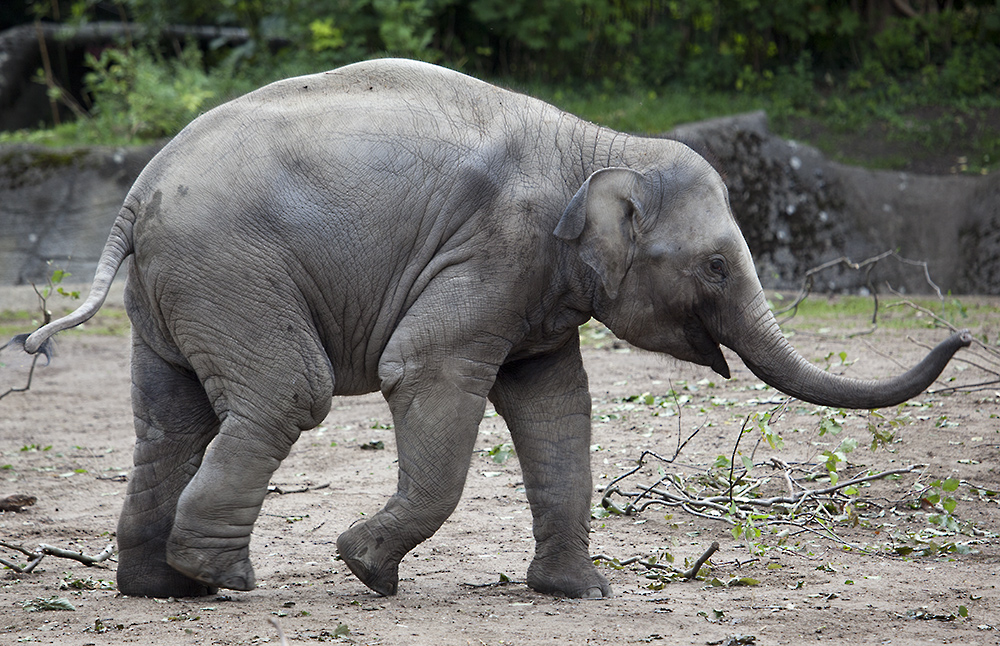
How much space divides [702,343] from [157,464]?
2284 mm

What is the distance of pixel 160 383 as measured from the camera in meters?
4.56

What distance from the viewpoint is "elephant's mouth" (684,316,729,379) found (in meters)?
4.61

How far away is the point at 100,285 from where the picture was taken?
427cm

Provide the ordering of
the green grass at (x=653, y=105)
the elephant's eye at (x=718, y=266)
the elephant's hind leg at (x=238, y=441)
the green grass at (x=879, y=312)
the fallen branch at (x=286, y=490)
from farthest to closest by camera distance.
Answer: the green grass at (x=653, y=105)
the green grass at (x=879, y=312)
the fallen branch at (x=286, y=490)
the elephant's eye at (x=718, y=266)
the elephant's hind leg at (x=238, y=441)

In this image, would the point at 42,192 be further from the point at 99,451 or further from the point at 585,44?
the point at 585,44

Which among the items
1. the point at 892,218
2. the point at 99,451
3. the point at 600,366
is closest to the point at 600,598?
the point at 99,451

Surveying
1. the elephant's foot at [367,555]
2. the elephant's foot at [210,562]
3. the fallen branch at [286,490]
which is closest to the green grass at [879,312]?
the fallen branch at [286,490]

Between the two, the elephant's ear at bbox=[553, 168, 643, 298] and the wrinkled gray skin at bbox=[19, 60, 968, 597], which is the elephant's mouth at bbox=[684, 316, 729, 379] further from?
the elephant's ear at bbox=[553, 168, 643, 298]

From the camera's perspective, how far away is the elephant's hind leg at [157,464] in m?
4.57

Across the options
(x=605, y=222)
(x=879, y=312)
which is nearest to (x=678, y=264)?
(x=605, y=222)

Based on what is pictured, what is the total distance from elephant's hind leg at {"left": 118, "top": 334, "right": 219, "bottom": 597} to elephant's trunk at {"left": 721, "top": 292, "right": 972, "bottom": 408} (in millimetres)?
2213

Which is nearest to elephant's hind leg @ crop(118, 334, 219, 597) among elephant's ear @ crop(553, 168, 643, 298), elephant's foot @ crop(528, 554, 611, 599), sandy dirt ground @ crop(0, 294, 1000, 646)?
sandy dirt ground @ crop(0, 294, 1000, 646)

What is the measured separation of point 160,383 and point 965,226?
1164 cm

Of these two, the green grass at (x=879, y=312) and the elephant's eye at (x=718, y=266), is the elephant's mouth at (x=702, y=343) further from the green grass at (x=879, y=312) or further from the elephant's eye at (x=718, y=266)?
the green grass at (x=879, y=312)
